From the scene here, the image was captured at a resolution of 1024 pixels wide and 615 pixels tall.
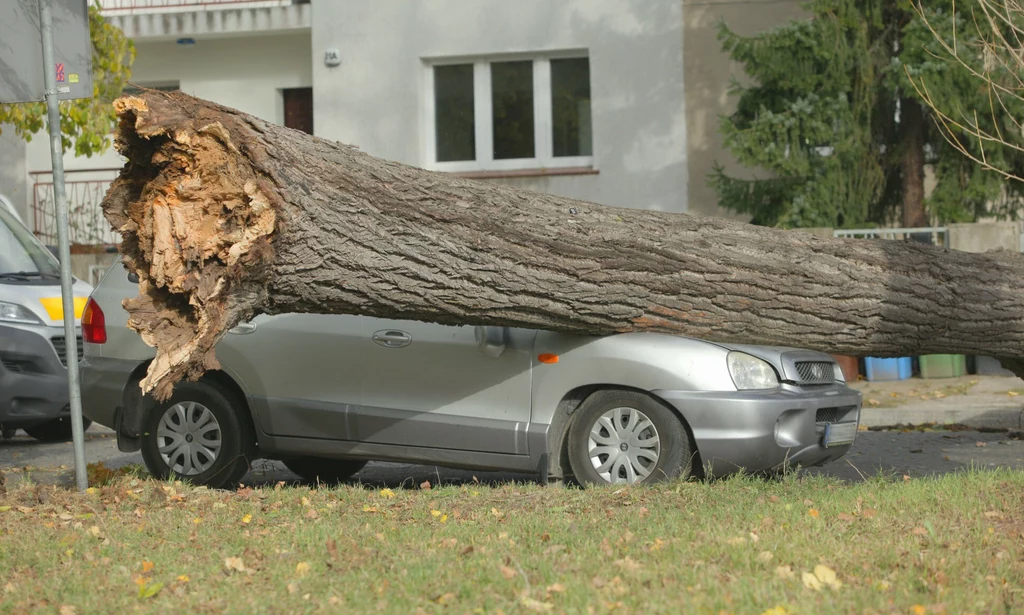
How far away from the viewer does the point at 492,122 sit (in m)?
17.1

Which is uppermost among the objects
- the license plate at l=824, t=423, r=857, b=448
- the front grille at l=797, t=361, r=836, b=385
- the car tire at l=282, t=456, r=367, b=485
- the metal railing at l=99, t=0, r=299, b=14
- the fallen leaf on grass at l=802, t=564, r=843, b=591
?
the metal railing at l=99, t=0, r=299, b=14

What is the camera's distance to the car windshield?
10.3 meters

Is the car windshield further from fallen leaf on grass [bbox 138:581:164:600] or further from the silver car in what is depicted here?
fallen leaf on grass [bbox 138:581:164:600]

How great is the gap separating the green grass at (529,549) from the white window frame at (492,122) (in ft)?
34.5

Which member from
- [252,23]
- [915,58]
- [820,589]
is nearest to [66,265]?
[820,589]

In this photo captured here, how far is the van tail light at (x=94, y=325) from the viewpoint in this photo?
799cm

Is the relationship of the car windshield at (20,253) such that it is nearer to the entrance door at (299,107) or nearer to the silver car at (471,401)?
the silver car at (471,401)

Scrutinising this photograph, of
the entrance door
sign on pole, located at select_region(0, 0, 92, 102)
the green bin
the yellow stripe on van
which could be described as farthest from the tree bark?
sign on pole, located at select_region(0, 0, 92, 102)

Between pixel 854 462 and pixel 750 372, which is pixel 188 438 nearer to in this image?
pixel 750 372

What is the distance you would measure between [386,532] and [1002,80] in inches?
404

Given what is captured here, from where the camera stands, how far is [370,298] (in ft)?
20.5

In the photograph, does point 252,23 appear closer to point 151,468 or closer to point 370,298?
point 151,468

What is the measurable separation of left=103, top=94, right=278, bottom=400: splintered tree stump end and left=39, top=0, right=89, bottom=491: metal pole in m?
1.22

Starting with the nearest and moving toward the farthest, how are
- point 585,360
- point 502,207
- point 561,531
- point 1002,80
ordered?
point 561,531 < point 502,207 < point 585,360 < point 1002,80
